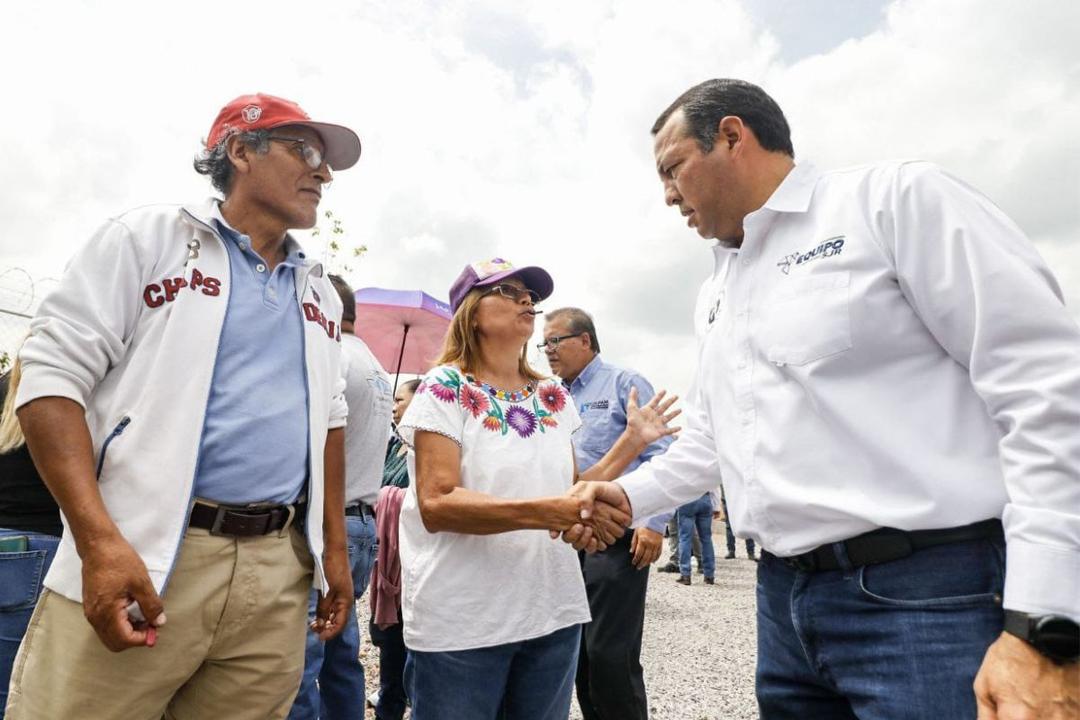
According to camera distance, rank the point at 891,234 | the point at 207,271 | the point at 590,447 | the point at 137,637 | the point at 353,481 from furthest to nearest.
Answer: the point at 590,447 → the point at 353,481 → the point at 207,271 → the point at 137,637 → the point at 891,234

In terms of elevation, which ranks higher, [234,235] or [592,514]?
[234,235]

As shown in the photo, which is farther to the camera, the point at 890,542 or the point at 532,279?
the point at 532,279

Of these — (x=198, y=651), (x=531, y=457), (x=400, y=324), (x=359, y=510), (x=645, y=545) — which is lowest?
(x=198, y=651)

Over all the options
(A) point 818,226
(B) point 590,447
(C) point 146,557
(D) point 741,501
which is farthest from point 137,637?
(B) point 590,447

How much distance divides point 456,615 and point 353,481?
66.1 inches

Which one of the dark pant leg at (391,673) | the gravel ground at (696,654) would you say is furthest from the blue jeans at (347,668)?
the gravel ground at (696,654)

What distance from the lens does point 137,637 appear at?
1.54 metres

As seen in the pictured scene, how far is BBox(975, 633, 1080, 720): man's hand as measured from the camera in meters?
1.05

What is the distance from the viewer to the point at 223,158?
2242 millimetres

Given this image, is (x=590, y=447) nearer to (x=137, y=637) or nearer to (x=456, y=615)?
(x=456, y=615)

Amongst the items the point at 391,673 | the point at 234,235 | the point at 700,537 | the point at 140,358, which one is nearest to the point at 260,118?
the point at 234,235

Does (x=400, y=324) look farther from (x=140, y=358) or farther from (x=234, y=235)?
(x=140, y=358)

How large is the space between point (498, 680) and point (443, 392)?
0.97 metres

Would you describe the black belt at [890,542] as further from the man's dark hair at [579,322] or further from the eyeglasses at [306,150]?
the man's dark hair at [579,322]
